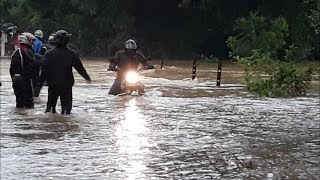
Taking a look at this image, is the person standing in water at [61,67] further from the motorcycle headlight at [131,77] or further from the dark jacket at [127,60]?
the motorcycle headlight at [131,77]

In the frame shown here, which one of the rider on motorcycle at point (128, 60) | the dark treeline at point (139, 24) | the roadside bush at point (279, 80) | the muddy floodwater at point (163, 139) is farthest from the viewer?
the dark treeline at point (139, 24)

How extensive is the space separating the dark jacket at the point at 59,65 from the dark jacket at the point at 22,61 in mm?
1188

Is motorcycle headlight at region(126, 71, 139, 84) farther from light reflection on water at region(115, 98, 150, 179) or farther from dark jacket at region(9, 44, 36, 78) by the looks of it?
dark jacket at region(9, 44, 36, 78)

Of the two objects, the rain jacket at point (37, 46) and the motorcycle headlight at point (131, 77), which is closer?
the rain jacket at point (37, 46)

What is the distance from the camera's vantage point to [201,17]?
136 ft

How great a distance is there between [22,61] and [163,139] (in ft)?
16.8

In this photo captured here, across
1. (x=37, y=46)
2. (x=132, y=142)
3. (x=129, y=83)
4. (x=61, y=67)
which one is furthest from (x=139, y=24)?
(x=132, y=142)

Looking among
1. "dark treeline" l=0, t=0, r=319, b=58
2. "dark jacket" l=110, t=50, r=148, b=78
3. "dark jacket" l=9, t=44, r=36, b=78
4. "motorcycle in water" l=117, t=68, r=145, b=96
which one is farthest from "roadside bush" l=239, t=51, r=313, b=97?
"dark treeline" l=0, t=0, r=319, b=58

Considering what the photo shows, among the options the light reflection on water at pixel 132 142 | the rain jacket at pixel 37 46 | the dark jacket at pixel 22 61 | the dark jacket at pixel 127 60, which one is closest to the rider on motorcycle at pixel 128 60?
the dark jacket at pixel 127 60

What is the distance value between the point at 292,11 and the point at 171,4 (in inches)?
1146

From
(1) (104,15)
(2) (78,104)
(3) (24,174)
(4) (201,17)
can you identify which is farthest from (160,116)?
(1) (104,15)

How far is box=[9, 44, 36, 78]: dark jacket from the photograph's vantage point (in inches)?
551

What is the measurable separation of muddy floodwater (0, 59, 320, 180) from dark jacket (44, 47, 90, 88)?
0.74 metres

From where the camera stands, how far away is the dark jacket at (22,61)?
45.9 ft
